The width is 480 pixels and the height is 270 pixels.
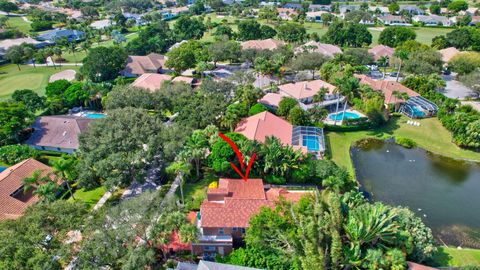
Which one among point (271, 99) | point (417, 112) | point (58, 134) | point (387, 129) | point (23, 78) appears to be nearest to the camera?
point (58, 134)

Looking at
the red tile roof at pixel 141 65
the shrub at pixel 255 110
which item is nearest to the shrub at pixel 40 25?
the red tile roof at pixel 141 65

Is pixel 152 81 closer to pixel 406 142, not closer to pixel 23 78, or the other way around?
pixel 23 78

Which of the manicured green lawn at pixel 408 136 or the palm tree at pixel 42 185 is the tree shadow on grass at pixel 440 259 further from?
the palm tree at pixel 42 185

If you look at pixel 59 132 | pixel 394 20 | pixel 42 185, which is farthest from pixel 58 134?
pixel 394 20

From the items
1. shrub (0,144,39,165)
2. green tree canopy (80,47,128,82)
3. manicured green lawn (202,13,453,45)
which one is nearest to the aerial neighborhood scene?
shrub (0,144,39,165)

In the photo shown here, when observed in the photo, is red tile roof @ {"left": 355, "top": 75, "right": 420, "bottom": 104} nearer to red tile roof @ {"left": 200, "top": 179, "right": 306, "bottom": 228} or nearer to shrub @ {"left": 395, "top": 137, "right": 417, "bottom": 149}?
shrub @ {"left": 395, "top": 137, "right": 417, "bottom": 149}

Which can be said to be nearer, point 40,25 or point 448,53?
point 448,53
